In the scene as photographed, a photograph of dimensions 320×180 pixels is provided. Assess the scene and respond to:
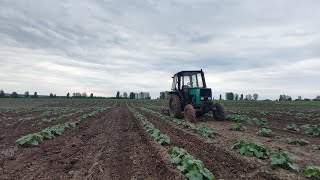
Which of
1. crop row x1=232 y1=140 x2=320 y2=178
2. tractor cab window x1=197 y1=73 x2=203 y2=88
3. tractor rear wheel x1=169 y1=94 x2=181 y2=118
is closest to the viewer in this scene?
crop row x1=232 y1=140 x2=320 y2=178

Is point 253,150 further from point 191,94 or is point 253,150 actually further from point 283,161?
point 191,94

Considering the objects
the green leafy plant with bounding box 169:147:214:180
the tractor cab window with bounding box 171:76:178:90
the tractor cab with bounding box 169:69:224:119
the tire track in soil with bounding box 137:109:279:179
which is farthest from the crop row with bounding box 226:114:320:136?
the green leafy plant with bounding box 169:147:214:180

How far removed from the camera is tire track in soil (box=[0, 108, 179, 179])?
653cm

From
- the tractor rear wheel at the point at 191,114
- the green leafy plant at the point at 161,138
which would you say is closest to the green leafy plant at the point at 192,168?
the green leafy plant at the point at 161,138

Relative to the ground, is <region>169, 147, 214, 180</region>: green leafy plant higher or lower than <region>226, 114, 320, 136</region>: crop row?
lower

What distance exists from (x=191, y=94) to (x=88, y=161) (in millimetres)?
11154

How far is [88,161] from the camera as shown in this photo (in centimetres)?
774

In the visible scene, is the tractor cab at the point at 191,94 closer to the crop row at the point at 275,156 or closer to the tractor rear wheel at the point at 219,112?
the tractor rear wheel at the point at 219,112

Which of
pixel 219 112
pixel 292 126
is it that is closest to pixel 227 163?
pixel 292 126

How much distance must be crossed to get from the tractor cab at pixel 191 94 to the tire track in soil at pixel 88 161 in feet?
23.7

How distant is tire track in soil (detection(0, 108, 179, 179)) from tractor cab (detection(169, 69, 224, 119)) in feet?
23.7

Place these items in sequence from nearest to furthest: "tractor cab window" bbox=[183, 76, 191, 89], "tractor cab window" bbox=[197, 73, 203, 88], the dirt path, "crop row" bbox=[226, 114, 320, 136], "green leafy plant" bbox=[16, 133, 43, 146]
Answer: the dirt path < "green leafy plant" bbox=[16, 133, 43, 146] < "crop row" bbox=[226, 114, 320, 136] < "tractor cab window" bbox=[197, 73, 203, 88] < "tractor cab window" bbox=[183, 76, 191, 89]

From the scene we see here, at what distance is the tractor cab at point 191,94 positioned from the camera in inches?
690

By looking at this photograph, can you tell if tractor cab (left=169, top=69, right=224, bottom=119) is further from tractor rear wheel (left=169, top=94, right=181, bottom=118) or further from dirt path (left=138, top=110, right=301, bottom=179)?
dirt path (left=138, top=110, right=301, bottom=179)
